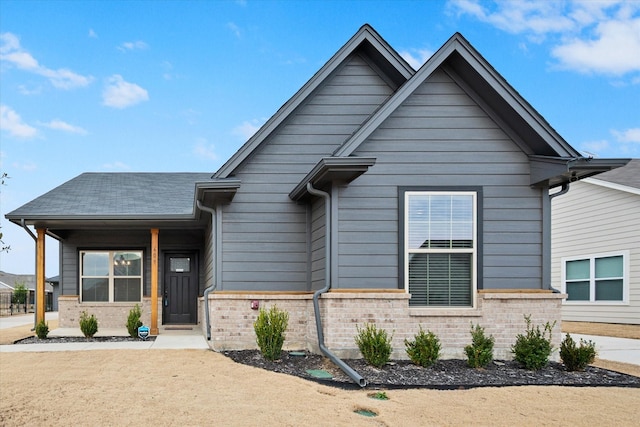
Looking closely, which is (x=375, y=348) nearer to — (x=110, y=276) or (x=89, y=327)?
(x=89, y=327)

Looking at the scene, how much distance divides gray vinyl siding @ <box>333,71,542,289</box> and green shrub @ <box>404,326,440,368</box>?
45.9 inches

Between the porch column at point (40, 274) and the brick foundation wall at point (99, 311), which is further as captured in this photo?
the brick foundation wall at point (99, 311)

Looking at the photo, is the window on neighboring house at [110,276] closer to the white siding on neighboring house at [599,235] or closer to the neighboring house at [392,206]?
the neighboring house at [392,206]

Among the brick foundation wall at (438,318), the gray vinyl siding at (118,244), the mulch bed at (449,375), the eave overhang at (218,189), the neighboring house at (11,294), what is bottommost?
the neighboring house at (11,294)

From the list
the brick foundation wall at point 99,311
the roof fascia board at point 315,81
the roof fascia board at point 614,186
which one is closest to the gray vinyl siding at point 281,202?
the roof fascia board at point 315,81

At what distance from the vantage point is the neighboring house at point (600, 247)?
18109mm

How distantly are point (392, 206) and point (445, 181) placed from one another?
1.01m

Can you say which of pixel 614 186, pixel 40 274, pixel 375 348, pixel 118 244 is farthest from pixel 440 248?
pixel 118 244

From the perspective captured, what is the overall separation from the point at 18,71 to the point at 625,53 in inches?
734

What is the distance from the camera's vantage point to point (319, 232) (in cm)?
1154

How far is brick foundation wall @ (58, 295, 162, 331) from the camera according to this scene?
1803 cm

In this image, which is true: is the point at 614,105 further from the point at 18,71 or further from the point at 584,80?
the point at 18,71

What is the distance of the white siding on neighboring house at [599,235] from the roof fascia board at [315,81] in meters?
9.45

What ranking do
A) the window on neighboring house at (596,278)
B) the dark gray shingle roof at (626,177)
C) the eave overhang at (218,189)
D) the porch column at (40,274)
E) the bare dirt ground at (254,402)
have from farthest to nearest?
the window on neighboring house at (596,278)
the dark gray shingle roof at (626,177)
the porch column at (40,274)
the eave overhang at (218,189)
the bare dirt ground at (254,402)
